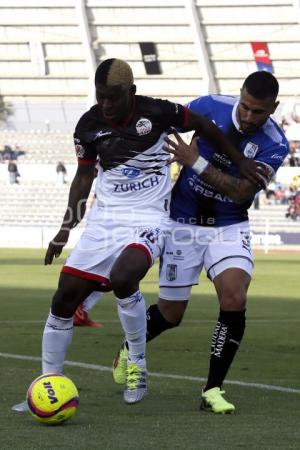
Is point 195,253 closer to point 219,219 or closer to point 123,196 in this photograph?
point 219,219

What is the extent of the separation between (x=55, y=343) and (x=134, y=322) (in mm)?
593

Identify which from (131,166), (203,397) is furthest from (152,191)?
(203,397)

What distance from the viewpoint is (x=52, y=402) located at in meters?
7.21

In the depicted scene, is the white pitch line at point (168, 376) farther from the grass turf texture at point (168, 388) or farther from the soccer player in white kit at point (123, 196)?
the soccer player in white kit at point (123, 196)

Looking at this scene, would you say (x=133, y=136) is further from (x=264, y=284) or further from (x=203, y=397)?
(x=264, y=284)

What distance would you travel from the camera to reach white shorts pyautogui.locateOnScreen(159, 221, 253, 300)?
8586 millimetres

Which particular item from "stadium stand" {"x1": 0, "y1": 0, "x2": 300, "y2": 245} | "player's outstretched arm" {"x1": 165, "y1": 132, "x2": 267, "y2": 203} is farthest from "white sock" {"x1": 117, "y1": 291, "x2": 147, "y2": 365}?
"stadium stand" {"x1": 0, "y1": 0, "x2": 300, "y2": 245}

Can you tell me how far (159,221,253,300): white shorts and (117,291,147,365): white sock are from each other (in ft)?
1.95

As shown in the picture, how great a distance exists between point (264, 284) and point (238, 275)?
1577 centimetres

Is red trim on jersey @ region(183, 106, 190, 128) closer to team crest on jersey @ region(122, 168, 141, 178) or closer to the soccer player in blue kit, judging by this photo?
the soccer player in blue kit

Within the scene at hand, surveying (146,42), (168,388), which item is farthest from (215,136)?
(146,42)

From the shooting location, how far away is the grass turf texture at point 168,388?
668cm

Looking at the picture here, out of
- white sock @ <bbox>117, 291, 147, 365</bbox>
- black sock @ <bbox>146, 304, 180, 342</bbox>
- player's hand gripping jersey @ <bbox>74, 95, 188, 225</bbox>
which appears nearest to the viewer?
white sock @ <bbox>117, 291, 147, 365</bbox>

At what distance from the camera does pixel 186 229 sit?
890 cm
